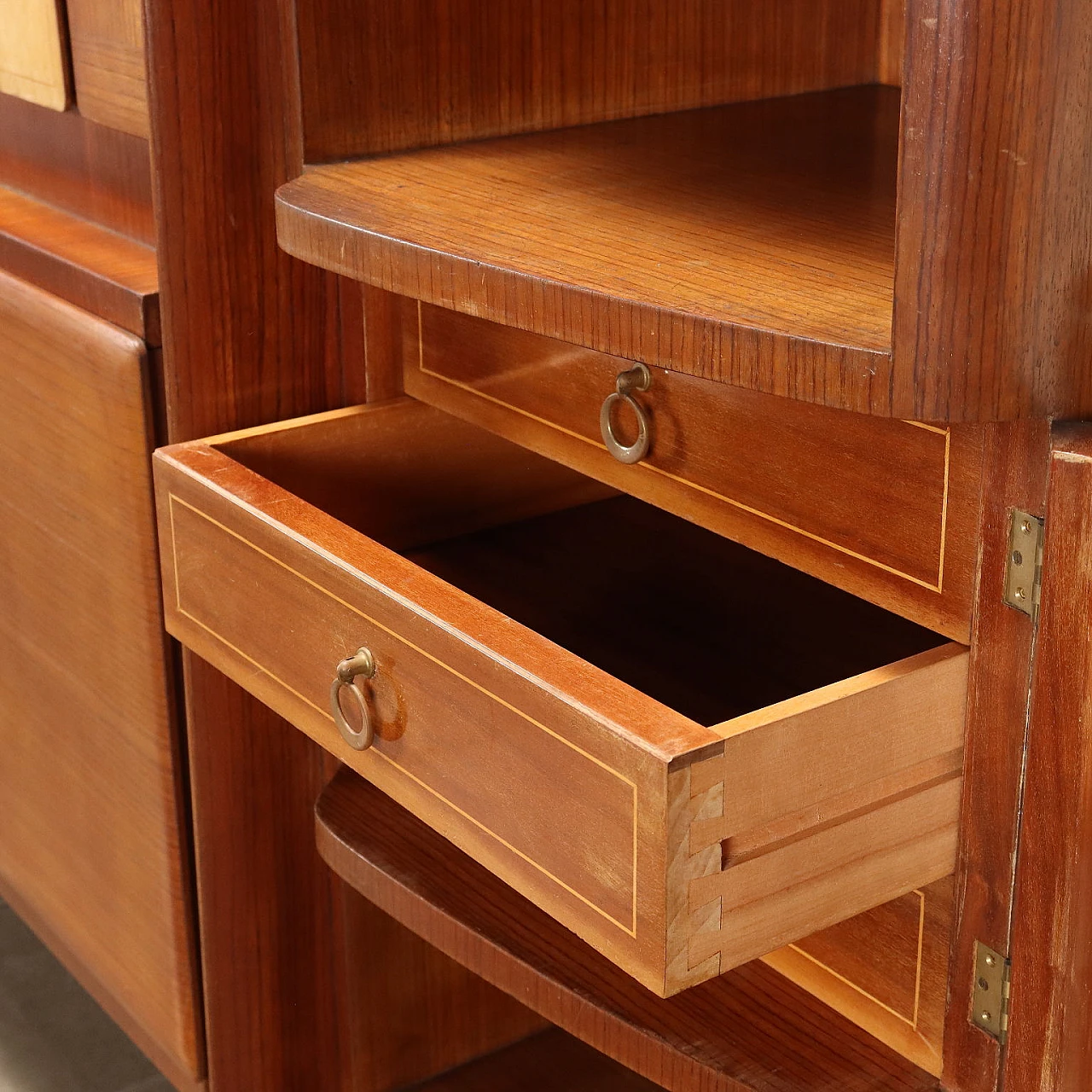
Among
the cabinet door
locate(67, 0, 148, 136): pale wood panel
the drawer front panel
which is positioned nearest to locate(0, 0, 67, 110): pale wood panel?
locate(67, 0, 148, 136): pale wood panel

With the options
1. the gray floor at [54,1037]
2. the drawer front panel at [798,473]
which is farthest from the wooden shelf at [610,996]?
the gray floor at [54,1037]

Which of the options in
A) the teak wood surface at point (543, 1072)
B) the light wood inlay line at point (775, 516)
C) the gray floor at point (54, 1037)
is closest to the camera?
the light wood inlay line at point (775, 516)

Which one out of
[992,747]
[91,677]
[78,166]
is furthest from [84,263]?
[992,747]

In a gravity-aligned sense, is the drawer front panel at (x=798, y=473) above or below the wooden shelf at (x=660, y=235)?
below

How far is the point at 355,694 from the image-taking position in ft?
2.37

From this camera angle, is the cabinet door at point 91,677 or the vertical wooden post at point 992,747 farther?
the cabinet door at point 91,677

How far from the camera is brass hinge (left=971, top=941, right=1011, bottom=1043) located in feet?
2.20

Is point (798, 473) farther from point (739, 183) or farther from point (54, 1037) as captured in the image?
point (54, 1037)

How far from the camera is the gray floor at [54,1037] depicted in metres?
1.28

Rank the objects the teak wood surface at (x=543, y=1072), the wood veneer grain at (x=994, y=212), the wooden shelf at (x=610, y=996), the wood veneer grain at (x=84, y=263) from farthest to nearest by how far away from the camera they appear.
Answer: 1. the teak wood surface at (x=543, y=1072)
2. the wood veneer grain at (x=84, y=263)
3. the wooden shelf at (x=610, y=996)
4. the wood veneer grain at (x=994, y=212)

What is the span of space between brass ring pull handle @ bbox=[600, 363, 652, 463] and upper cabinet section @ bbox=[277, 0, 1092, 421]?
0.22 feet

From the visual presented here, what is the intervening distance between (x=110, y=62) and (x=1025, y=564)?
63 cm

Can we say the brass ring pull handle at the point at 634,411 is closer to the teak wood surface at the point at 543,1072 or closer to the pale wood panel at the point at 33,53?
the pale wood panel at the point at 33,53

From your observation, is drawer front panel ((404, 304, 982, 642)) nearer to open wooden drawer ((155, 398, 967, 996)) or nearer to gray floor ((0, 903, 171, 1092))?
open wooden drawer ((155, 398, 967, 996))
